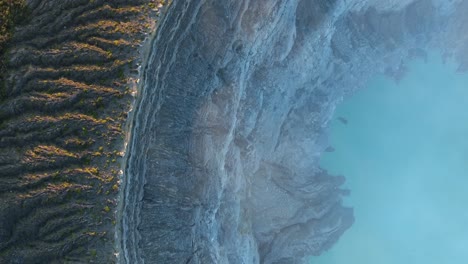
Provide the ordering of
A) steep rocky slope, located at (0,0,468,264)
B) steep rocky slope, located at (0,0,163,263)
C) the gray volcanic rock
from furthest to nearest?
the gray volcanic rock < steep rocky slope, located at (0,0,468,264) < steep rocky slope, located at (0,0,163,263)

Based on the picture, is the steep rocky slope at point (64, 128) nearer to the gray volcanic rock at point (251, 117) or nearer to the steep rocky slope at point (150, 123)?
the steep rocky slope at point (150, 123)

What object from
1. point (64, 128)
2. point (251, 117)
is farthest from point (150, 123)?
point (251, 117)

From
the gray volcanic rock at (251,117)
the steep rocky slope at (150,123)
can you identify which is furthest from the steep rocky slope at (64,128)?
the gray volcanic rock at (251,117)

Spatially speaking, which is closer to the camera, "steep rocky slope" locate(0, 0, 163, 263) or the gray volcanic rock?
"steep rocky slope" locate(0, 0, 163, 263)

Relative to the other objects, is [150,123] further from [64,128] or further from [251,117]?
[251,117]

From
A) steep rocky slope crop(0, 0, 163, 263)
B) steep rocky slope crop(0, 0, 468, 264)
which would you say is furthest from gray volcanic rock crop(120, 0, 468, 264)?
steep rocky slope crop(0, 0, 163, 263)

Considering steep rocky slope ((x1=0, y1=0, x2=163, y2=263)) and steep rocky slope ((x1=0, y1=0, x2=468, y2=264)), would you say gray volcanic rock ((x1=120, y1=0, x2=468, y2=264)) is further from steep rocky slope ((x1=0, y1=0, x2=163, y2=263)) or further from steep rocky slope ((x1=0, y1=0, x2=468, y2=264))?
steep rocky slope ((x1=0, y1=0, x2=163, y2=263))
